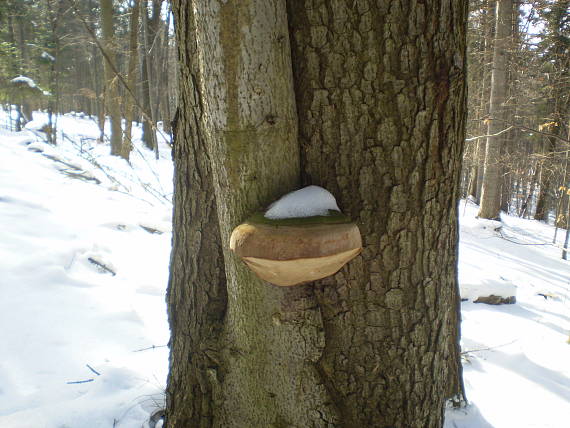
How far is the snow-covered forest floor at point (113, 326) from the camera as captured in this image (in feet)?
7.26

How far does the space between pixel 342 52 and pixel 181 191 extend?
849 mm

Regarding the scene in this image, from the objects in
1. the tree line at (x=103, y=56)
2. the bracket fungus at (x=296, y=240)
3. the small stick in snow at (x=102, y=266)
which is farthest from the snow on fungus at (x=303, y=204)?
the tree line at (x=103, y=56)

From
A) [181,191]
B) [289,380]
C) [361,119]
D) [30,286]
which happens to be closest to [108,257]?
[30,286]

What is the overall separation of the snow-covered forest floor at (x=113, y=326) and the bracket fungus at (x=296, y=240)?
1565 millimetres

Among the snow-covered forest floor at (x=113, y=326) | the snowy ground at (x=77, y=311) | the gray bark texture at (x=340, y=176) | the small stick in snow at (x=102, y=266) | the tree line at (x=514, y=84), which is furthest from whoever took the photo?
the tree line at (x=514, y=84)

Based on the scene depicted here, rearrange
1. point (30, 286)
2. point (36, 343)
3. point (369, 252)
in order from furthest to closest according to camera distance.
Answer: point (30, 286) → point (36, 343) → point (369, 252)

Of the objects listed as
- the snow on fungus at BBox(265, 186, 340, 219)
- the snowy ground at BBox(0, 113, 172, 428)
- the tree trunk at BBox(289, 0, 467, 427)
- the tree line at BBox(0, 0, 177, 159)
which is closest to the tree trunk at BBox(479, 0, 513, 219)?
the tree line at BBox(0, 0, 177, 159)

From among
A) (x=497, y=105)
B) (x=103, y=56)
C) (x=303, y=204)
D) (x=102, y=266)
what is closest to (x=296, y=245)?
(x=303, y=204)

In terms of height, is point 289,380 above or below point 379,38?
below

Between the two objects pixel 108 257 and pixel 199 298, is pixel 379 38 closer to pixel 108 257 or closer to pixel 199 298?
pixel 199 298

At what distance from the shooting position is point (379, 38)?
42.1 inches

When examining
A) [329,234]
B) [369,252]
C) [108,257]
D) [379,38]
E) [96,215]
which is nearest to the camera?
[329,234]

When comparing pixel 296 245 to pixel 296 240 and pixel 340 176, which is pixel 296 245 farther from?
pixel 340 176

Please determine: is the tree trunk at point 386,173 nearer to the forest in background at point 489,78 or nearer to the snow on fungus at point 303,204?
the snow on fungus at point 303,204
